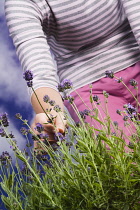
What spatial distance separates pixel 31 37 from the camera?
160 centimetres

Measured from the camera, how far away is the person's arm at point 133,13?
5.15ft

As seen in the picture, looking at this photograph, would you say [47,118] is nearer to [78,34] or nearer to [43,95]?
[43,95]

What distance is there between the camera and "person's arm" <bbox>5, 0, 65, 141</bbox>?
5.08 feet

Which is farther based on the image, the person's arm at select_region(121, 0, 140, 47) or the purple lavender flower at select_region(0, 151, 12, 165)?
the person's arm at select_region(121, 0, 140, 47)

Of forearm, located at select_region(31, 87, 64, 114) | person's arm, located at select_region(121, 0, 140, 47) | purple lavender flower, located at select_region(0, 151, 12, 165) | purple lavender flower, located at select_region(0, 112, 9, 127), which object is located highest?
person's arm, located at select_region(121, 0, 140, 47)

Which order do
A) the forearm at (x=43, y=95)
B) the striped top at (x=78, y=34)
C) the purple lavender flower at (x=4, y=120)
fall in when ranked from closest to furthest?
the purple lavender flower at (x=4, y=120) → the forearm at (x=43, y=95) → the striped top at (x=78, y=34)

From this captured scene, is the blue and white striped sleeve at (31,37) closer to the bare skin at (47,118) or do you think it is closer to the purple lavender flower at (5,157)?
the bare skin at (47,118)

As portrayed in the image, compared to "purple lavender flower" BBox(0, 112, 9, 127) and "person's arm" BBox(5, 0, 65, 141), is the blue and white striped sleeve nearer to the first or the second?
"person's arm" BBox(5, 0, 65, 141)

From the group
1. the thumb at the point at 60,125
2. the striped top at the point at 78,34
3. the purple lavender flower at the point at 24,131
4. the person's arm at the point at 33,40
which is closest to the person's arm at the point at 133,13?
the striped top at the point at 78,34

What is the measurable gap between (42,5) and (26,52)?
238 mm

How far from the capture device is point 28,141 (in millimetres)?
1338

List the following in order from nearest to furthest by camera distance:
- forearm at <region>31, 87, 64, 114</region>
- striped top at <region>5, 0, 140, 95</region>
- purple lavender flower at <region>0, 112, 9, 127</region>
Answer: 1. purple lavender flower at <region>0, 112, 9, 127</region>
2. forearm at <region>31, 87, 64, 114</region>
3. striped top at <region>5, 0, 140, 95</region>

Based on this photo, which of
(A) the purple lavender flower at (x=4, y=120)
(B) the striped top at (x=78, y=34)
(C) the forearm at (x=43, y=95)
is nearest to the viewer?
(A) the purple lavender flower at (x=4, y=120)

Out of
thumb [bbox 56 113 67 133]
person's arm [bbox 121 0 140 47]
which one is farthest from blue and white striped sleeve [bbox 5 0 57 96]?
person's arm [bbox 121 0 140 47]
